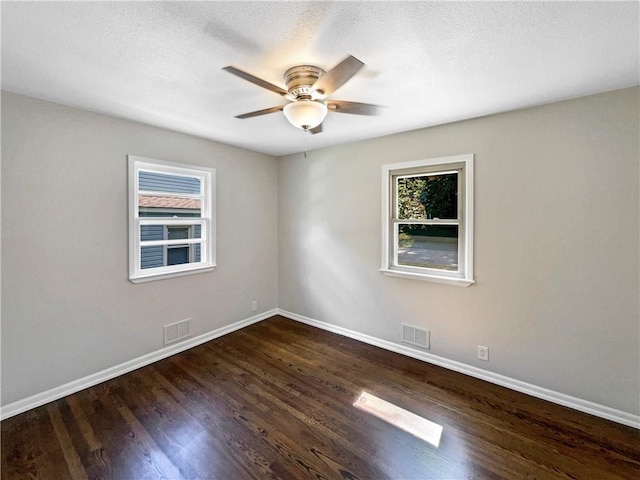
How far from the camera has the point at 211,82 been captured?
199cm

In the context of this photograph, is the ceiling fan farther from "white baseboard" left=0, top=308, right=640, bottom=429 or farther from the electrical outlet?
"white baseboard" left=0, top=308, right=640, bottom=429

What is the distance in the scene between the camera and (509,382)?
253cm

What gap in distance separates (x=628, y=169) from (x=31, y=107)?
4.56 meters

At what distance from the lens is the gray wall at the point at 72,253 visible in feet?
7.04

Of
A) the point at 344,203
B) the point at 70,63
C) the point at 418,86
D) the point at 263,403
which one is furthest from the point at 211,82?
the point at 263,403

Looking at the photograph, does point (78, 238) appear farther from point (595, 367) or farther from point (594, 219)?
point (595, 367)

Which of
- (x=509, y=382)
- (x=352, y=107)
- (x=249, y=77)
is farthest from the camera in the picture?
(x=509, y=382)

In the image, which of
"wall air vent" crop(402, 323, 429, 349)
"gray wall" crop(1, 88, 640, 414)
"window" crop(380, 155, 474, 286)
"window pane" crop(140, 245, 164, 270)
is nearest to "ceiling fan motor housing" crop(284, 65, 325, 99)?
"gray wall" crop(1, 88, 640, 414)

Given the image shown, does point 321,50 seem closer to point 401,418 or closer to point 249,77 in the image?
point 249,77

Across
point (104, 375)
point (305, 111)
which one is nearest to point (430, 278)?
point (305, 111)

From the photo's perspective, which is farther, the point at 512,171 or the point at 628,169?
the point at 512,171

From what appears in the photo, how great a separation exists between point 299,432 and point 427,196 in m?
2.52

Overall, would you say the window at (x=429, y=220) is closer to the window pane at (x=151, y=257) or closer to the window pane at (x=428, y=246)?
the window pane at (x=428, y=246)

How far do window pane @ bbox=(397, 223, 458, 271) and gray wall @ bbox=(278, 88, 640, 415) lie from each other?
0.24m
